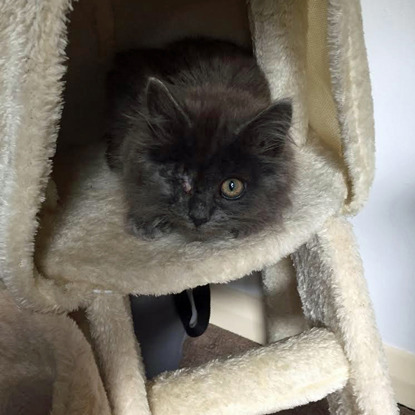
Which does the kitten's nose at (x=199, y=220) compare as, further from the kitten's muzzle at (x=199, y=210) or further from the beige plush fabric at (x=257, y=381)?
the beige plush fabric at (x=257, y=381)

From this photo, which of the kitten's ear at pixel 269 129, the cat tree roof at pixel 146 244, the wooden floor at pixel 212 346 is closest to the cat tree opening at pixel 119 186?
the cat tree roof at pixel 146 244

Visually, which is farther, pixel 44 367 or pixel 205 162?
pixel 205 162

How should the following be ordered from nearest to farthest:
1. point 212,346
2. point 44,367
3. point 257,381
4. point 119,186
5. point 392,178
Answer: point 44,367, point 257,381, point 119,186, point 392,178, point 212,346

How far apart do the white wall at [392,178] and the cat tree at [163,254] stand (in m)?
0.18

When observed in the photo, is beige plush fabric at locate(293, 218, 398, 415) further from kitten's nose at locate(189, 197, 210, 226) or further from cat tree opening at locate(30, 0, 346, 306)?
kitten's nose at locate(189, 197, 210, 226)

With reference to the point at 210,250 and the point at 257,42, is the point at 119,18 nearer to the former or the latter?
the point at 257,42

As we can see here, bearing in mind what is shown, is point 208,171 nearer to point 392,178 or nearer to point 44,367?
point 44,367

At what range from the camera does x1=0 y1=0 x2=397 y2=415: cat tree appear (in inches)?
29.1

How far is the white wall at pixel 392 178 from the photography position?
121 cm

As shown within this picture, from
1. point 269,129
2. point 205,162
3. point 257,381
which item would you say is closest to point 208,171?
point 205,162

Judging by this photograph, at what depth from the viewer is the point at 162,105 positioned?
979mm

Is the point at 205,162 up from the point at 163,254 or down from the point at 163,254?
up

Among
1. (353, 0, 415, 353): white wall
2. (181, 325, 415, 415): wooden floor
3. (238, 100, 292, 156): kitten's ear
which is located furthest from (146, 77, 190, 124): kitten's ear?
(181, 325, 415, 415): wooden floor

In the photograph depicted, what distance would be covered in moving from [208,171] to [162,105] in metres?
0.15
